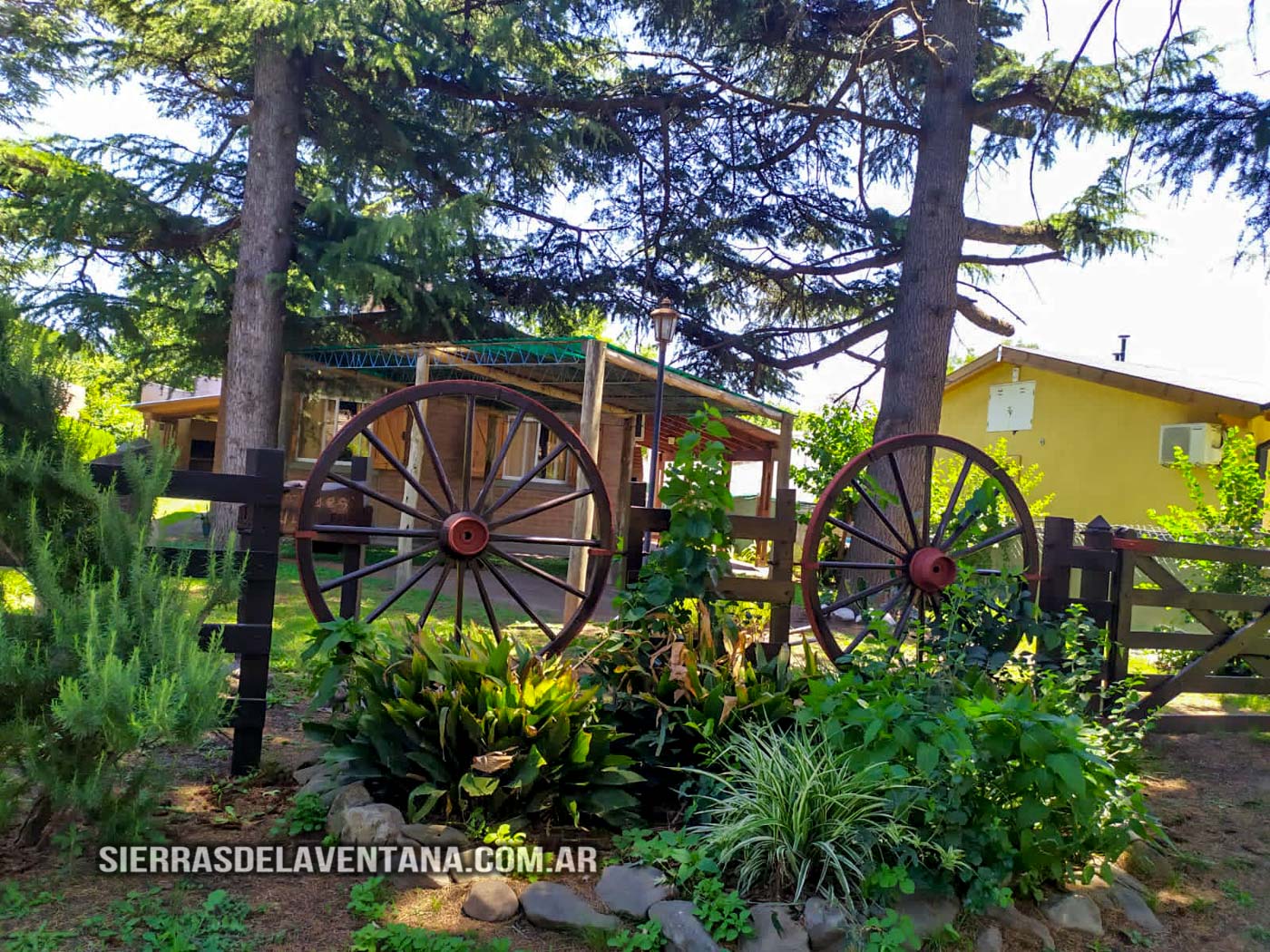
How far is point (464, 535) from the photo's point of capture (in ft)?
15.8

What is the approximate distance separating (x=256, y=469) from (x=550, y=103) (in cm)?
888

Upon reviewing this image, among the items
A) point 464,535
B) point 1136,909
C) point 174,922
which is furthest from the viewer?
point 464,535

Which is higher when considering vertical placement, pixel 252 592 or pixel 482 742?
pixel 252 592

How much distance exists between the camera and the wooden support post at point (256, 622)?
3994 mm

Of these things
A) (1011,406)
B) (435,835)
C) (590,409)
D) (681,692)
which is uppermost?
(1011,406)

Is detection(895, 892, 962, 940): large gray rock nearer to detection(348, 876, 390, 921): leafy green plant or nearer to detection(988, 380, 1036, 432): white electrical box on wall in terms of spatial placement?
detection(348, 876, 390, 921): leafy green plant

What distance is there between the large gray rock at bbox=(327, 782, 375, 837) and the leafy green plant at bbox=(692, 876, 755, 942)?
1273mm

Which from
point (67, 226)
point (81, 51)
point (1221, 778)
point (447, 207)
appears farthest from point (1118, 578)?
point (81, 51)

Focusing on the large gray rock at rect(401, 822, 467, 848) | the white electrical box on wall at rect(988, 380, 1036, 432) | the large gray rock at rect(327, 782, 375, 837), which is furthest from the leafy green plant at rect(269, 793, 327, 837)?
the white electrical box on wall at rect(988, 380, 1036, 432)

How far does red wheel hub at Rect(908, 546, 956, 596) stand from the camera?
17.7 ft

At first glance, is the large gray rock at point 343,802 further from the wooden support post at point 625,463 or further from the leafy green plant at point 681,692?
the wooden support post at point 625,463

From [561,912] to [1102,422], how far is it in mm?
15371

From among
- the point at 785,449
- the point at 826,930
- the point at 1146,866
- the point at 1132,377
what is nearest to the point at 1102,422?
the point at 1132,377

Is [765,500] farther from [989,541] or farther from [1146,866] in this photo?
[1146,866]
